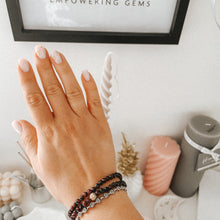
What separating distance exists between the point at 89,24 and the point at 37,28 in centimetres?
11

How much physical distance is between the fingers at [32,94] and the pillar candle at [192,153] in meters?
0.43

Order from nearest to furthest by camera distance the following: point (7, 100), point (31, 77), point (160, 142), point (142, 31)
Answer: point (31, 77) → point (142, 31) → point (7, 100) → point (160, 142)

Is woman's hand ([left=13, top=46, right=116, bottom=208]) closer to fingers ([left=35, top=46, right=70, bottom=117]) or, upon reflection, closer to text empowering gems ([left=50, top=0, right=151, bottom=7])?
fingers ([left=35, top=46, right=70, bottom=117])

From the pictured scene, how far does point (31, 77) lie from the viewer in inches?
16.8

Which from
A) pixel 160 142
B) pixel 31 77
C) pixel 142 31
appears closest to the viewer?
pixel 31 77

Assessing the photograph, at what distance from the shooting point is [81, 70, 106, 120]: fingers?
18.2 inches

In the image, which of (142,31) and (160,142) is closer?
(142,31)

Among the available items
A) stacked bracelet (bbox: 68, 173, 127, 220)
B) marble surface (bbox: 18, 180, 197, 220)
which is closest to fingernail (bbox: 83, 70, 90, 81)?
stacked bracelet (bbox: 68, 173, 127, 220)

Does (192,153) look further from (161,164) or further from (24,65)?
(24,65)

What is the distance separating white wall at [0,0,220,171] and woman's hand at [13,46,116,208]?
147 mm

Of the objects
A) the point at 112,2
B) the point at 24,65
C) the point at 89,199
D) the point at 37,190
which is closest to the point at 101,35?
the point at 112,2

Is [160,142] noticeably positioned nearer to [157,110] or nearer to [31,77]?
[157,110]

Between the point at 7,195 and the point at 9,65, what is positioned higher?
the point at 9,65

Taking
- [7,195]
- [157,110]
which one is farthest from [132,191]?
[7,195]
